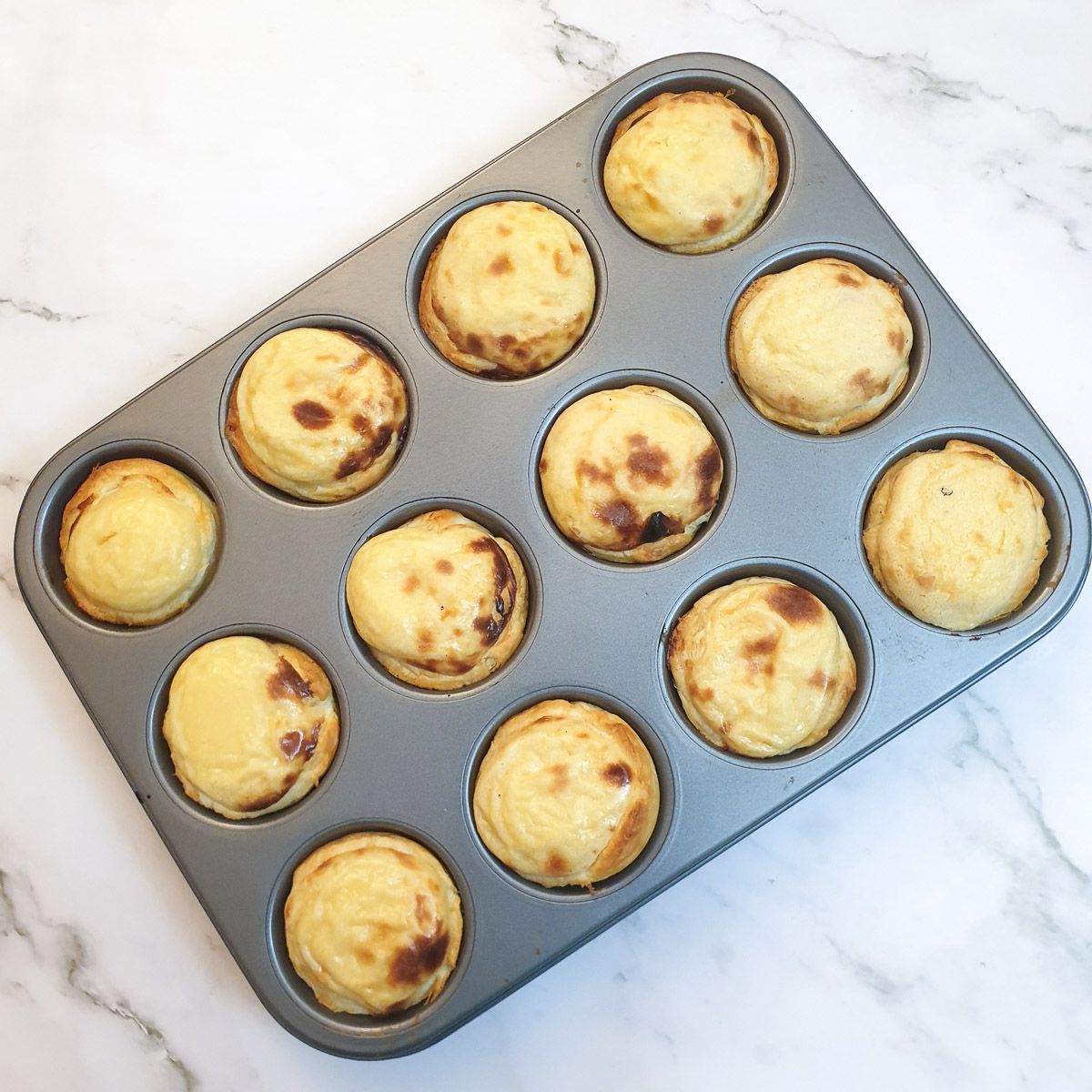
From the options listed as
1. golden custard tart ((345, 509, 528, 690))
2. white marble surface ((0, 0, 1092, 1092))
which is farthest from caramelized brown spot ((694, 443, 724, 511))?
white marble surface ((0, 0, 1092, 1092))

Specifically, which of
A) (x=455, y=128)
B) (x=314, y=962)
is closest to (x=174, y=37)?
(x=455, y=128)

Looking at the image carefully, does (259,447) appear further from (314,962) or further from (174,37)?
(174,37)

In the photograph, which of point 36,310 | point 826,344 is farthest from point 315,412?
point 826,344

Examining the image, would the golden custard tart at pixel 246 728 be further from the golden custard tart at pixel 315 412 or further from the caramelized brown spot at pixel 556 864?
the caramelized brown spot at pixel 556 864

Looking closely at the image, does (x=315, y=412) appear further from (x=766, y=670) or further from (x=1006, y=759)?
(x=1006, y=759)

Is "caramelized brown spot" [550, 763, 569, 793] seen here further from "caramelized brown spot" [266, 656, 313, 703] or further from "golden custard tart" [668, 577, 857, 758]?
"caramelized brown spot" [266, 656, 313, 703]

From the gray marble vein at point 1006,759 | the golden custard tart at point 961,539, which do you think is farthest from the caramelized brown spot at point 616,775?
the gray marble vein at point 1006,759
